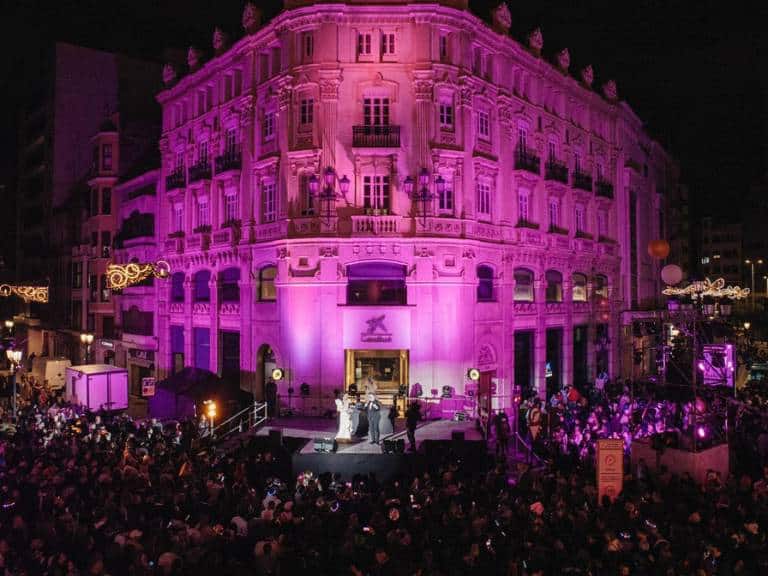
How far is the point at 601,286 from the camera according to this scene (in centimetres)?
4459

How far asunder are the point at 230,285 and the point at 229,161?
7062mm

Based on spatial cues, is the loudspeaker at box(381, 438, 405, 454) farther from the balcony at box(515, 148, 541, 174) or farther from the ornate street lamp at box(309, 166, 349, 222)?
the balcony at box(515, 148, 541, 174)

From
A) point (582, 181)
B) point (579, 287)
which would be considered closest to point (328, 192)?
point (582, 181)

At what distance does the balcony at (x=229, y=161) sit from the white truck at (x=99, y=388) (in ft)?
41.4

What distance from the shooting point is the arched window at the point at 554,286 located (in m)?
38.6

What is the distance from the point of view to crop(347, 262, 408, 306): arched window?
3017 centimetres

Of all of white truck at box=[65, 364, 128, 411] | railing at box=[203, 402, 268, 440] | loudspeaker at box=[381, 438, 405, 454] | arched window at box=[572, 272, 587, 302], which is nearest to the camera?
loudspeaker at box=[381, 438, 405, 454]

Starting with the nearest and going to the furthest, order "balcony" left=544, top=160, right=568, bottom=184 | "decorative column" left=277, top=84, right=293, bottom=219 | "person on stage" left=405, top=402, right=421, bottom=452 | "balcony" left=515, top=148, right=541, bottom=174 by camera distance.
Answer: "person on stage" left=405, top=402, right=421, bottom=452 → "decorative column" left=277, top=84, right=293, bottom=219 → "balcony" left=515, top=148, right=541, bottom=174 → "balcony" left=544, top=160, right=568, bottom=184

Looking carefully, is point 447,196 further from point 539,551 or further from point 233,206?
point 539,551

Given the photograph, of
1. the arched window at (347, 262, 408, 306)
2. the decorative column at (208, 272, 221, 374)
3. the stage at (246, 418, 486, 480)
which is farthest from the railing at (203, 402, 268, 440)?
the arched window at (347, 262, 408, 306)

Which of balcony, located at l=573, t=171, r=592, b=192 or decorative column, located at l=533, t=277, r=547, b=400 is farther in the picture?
balcony, located at l=573, t=171, r=592, b=192

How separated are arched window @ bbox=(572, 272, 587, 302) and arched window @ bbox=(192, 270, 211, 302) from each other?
23.2 metres

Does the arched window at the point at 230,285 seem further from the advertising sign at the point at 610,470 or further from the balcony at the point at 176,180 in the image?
the advertising sign at the point at 610,470

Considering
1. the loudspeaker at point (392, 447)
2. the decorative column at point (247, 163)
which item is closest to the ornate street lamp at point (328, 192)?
the decorative column at point (247, 163)
